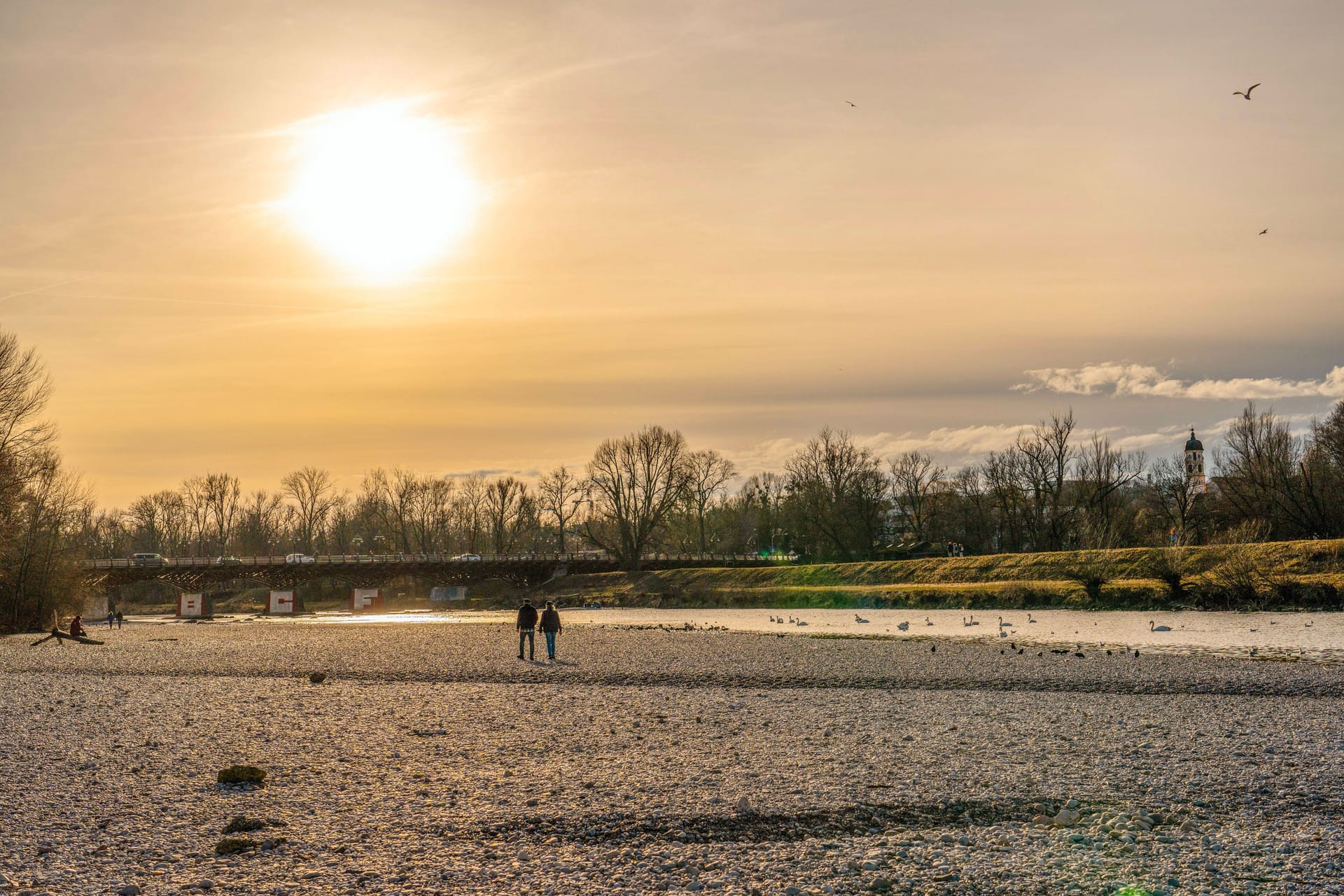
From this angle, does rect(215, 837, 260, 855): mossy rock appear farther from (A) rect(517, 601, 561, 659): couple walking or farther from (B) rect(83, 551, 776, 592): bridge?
(B) rect(83, 551, 776, 592): bridge

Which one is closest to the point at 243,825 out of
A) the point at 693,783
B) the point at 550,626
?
the point at 693,783

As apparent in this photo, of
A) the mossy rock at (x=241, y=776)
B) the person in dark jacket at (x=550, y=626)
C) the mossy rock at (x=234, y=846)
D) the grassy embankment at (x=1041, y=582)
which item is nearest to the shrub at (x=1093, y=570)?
the grassy embankment at (x=1041, y=582)

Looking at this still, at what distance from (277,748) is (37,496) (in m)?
48.2

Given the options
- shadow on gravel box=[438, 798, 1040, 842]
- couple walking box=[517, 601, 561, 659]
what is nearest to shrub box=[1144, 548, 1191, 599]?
couple walking box=[517, 601, 561, 659]

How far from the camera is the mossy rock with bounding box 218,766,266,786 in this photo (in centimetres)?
1477

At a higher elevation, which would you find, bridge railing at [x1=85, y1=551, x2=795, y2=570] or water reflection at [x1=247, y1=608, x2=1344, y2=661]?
bridge railing at [x1=85, y1=551, x2=795, y2=570]

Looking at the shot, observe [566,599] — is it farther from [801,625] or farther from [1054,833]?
[1054,833]

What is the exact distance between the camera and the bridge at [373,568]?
334 feet

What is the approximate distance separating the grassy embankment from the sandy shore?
28.5 m

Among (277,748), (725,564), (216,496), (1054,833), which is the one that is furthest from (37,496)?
(216,496)

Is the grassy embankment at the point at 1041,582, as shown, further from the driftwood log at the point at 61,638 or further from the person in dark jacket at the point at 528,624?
the driftwood log at the point at 61,638

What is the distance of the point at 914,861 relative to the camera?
11.1 meters

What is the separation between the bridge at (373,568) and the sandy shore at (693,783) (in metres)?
80.1

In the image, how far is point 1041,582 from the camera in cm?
6794
